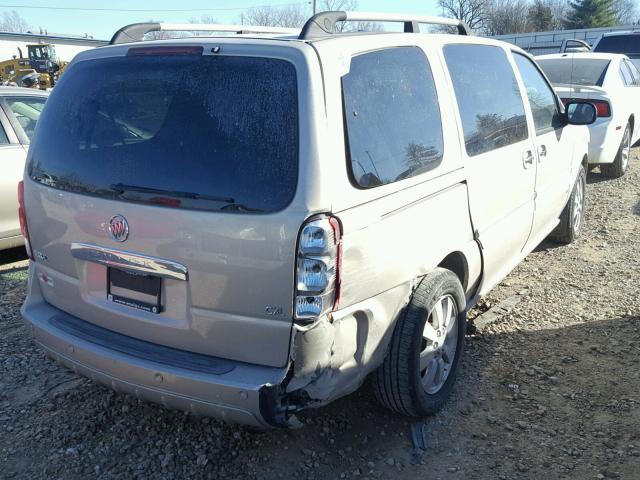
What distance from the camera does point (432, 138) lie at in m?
3.18

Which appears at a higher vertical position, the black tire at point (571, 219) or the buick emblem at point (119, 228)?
the buick emblem at point (119, 228)

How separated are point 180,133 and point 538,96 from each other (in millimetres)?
3296

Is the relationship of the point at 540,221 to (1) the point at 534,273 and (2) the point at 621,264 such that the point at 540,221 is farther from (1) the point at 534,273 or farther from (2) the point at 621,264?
(2) the point at 621,264

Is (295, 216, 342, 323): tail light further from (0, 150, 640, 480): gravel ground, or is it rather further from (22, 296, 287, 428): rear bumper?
(0, 150, 640, 480): gravel ground

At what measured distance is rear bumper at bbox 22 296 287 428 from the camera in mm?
2406

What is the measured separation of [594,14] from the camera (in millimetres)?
57031

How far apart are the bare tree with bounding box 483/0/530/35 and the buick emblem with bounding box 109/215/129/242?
7859 centimetres

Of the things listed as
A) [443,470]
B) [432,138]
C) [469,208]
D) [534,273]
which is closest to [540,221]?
[534,273]

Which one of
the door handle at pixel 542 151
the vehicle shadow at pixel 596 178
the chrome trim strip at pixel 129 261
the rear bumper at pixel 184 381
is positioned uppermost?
the door handle at pixel 542 151

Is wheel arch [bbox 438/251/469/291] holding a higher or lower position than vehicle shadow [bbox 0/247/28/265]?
higher

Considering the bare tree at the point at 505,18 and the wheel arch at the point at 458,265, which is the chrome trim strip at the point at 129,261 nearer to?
the wheel arch at the point at 458,265

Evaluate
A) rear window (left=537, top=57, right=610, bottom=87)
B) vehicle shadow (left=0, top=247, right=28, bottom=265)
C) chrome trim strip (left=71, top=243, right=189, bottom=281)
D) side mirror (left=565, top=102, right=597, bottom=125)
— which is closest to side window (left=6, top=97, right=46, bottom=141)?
vehicle shadow (left=0, top=247, right=28, bottom=265)

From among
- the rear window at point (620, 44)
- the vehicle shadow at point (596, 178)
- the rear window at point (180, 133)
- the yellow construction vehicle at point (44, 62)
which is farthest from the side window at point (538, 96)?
the yellow construction vehicle at point (44, 62)

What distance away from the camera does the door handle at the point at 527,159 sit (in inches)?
167
